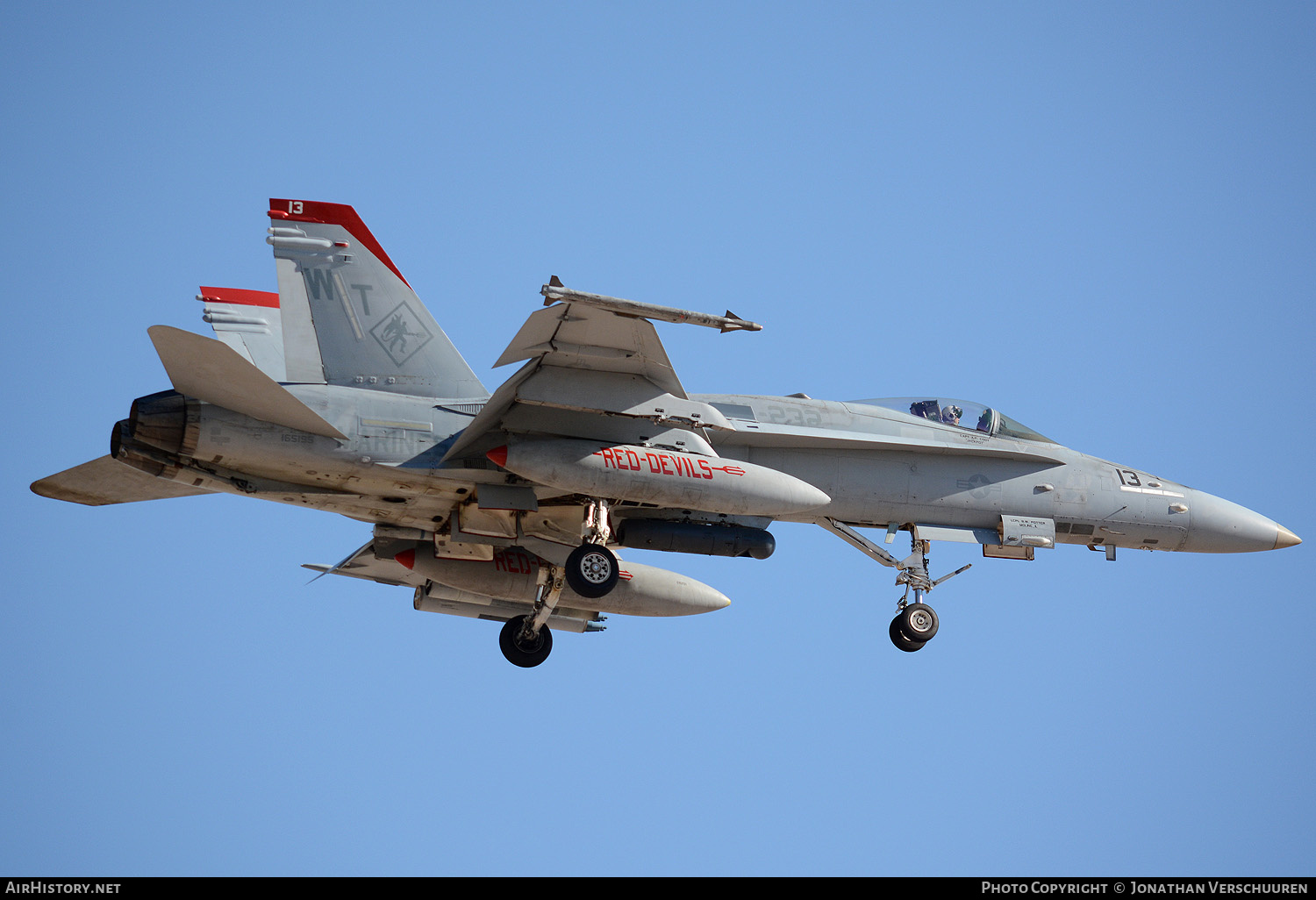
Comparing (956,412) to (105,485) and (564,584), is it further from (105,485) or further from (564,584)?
(105,485)

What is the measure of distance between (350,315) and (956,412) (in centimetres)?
723

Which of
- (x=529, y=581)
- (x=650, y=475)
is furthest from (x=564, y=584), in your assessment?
(x=650, y=475)

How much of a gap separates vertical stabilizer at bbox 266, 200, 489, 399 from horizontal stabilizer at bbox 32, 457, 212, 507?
6.52 feet

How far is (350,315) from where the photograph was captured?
1446 cm

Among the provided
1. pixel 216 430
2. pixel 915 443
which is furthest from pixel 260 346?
pixel 915 443

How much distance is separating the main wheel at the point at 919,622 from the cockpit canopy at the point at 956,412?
2.27m

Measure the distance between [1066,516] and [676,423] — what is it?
217 inches

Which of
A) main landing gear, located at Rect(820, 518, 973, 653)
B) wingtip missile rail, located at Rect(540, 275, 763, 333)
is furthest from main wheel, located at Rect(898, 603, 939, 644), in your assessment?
wingtip missile rail, located at Rect(540, 275, 763, 333)

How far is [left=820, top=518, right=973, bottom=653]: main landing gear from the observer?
16422mm

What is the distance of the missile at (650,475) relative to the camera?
1380 cm

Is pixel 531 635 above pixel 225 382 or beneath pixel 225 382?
beneath

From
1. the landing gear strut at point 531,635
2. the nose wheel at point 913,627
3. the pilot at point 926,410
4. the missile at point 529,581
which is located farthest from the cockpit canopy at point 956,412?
the landing gear strut at point 531,635

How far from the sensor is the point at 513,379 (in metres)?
13.6
